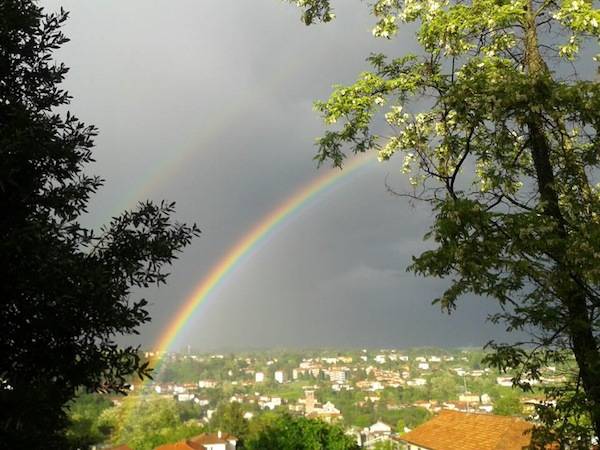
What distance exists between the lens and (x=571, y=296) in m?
Answer: 6.56

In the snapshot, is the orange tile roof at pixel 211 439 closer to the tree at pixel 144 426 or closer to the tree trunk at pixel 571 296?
the tree at pixel 144 426

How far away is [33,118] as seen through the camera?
6.13 meters

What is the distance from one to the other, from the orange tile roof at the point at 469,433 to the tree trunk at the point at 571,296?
33505 millimetres

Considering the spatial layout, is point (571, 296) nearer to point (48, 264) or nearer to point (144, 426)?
point (48, 264)

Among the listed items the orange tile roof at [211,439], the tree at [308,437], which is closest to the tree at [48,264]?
the tree at [308,437]

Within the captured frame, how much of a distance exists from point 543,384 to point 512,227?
8.67 ft

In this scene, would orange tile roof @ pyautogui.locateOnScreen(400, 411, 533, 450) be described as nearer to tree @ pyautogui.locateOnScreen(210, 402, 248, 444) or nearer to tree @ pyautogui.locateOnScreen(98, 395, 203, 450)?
tree @ pyautogui.locateOnScreen(210, 402, 248, 444)

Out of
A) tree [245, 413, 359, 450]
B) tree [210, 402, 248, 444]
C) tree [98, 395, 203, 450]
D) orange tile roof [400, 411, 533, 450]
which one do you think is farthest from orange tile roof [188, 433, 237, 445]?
tree [245, 413, 359, 450]

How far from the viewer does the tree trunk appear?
20.7ft

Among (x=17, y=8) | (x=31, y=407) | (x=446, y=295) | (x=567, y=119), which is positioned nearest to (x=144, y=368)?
(x=31, y=407)

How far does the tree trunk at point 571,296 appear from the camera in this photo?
6.30 meters

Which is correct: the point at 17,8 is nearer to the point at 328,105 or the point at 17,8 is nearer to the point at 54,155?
the point at 54,155

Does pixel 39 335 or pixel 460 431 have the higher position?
pixel 39 335

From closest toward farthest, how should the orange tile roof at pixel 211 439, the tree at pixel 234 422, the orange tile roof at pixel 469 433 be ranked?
the orange tile roof at pixel 469 433, the orange tile roof at pixel 211 439, the tree at pixel 234 422
